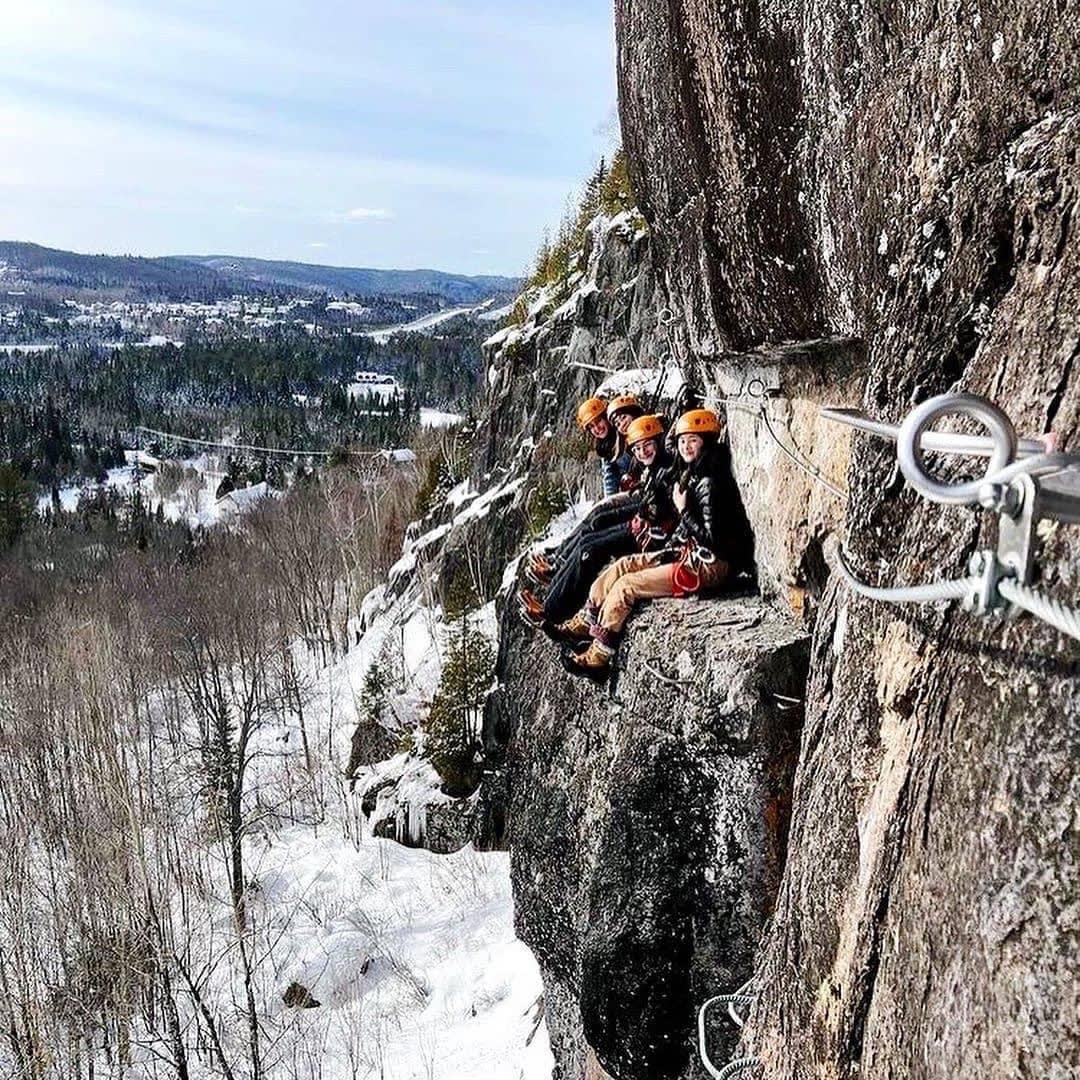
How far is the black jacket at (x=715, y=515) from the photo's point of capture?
6.47 metres

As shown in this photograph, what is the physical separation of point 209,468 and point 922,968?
10407 centimetres

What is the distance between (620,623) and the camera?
6.73 meters

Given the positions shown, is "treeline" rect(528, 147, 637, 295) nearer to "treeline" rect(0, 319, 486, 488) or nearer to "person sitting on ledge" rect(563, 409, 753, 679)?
"person sitting on ledge" rect(563, 409, 753, 679)

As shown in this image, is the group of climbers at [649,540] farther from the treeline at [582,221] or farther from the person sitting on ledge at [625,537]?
the treeline at [582,221]

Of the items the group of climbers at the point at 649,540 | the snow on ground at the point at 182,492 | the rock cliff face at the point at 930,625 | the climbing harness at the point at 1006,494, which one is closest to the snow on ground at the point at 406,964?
the group of climbers at the point at 649,540

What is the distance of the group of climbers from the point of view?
6.50m

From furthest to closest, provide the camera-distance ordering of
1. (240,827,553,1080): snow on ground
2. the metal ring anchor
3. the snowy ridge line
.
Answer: the snowy ridge line < (240,827,553,1080): snow on ground < the metal ring anchor

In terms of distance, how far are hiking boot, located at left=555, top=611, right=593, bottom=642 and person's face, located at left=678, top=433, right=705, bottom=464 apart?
1.61 m

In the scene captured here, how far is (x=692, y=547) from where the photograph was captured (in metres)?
6.58

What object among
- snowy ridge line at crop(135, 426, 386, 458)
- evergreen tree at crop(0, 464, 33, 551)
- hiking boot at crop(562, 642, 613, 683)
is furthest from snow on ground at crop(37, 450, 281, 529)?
hiking boot at crop(562, 642, 613, 683)

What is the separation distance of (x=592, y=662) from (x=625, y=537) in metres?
1.09

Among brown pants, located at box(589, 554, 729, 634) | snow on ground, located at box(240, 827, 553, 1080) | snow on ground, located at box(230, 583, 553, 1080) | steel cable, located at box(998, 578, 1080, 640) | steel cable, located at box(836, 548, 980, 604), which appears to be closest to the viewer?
steel cable, located at box(998, 578, 1080, 640)

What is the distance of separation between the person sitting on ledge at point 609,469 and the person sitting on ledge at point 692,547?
79cm

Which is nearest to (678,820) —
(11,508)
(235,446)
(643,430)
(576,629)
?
(576,629)
